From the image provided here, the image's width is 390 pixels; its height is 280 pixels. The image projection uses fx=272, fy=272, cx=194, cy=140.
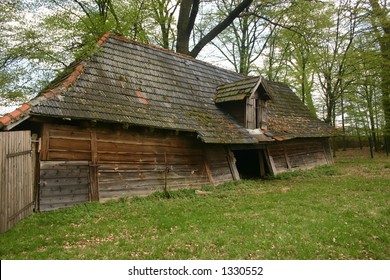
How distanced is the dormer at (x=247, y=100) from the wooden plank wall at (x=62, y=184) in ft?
26.0

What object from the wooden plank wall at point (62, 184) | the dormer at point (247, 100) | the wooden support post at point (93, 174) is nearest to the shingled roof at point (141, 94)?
the dormer at point (247, 100)

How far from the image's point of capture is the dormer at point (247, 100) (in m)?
13.5

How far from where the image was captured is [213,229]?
6.11m

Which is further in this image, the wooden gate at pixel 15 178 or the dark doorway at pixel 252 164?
the dark doorway at pixel 252 164

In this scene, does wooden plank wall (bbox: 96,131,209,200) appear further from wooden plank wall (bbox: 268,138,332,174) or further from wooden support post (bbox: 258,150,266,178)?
wooden plank wall (bbox: 268,138,332,174)

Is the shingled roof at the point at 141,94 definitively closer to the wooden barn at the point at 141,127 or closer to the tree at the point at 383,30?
the wooden barn at the point at 141,127

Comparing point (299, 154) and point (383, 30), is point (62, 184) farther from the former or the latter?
point (383, 30)

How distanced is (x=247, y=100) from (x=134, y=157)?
6780mm

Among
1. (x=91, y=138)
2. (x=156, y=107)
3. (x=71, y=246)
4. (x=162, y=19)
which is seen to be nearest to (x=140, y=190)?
(x=91, y=138)

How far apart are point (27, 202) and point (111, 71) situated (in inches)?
217

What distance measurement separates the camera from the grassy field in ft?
16.3

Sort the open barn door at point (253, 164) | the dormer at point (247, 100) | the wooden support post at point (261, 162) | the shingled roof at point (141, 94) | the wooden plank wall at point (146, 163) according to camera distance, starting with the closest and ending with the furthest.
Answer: the shingled roof at point (141, 94) → the wooden plank wall at point (146, 163) → the dormer at point (247, 100) → the wooden support post at point (261, 162) → the open barn door at point (253, 164)

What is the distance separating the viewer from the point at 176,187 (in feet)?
33.8
